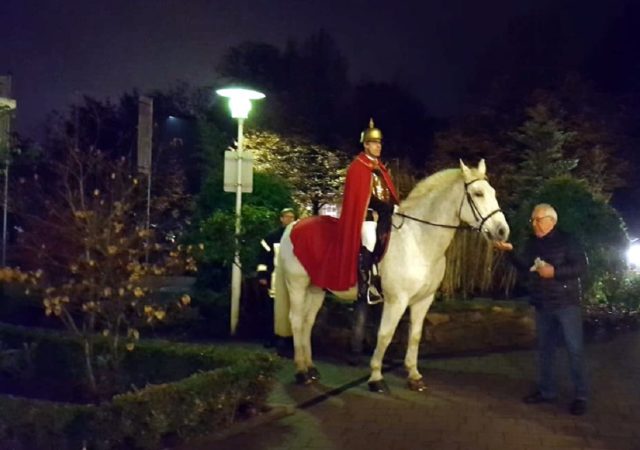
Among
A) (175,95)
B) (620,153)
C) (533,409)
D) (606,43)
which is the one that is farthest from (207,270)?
(175,95)

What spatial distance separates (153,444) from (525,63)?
23.6 metres

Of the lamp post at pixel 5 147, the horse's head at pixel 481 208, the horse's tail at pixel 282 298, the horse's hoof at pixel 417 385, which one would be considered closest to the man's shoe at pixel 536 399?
the horse's hoof at pixel 417 385

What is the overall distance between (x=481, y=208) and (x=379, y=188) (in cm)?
112

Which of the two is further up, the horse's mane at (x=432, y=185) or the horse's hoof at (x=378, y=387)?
the horse's mane at (x=432, y=185)

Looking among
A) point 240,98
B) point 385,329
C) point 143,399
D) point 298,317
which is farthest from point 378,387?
point 240,98

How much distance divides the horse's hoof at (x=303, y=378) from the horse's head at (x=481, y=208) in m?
2.35

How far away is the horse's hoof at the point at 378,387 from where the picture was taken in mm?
8648

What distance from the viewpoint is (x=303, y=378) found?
9.06m

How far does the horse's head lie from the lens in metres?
7.97

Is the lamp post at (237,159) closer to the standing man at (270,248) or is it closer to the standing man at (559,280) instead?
the standing man at (270,248)

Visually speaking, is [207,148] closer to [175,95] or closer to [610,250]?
[610,250]

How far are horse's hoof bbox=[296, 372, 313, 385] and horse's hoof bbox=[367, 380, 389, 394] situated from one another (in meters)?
0.72

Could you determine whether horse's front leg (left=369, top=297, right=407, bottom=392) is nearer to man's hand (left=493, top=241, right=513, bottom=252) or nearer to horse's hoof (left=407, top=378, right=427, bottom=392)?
horse's hoof (left=407, top=378, right=427, bottom=392)

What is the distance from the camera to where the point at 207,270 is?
1430 centimetres
